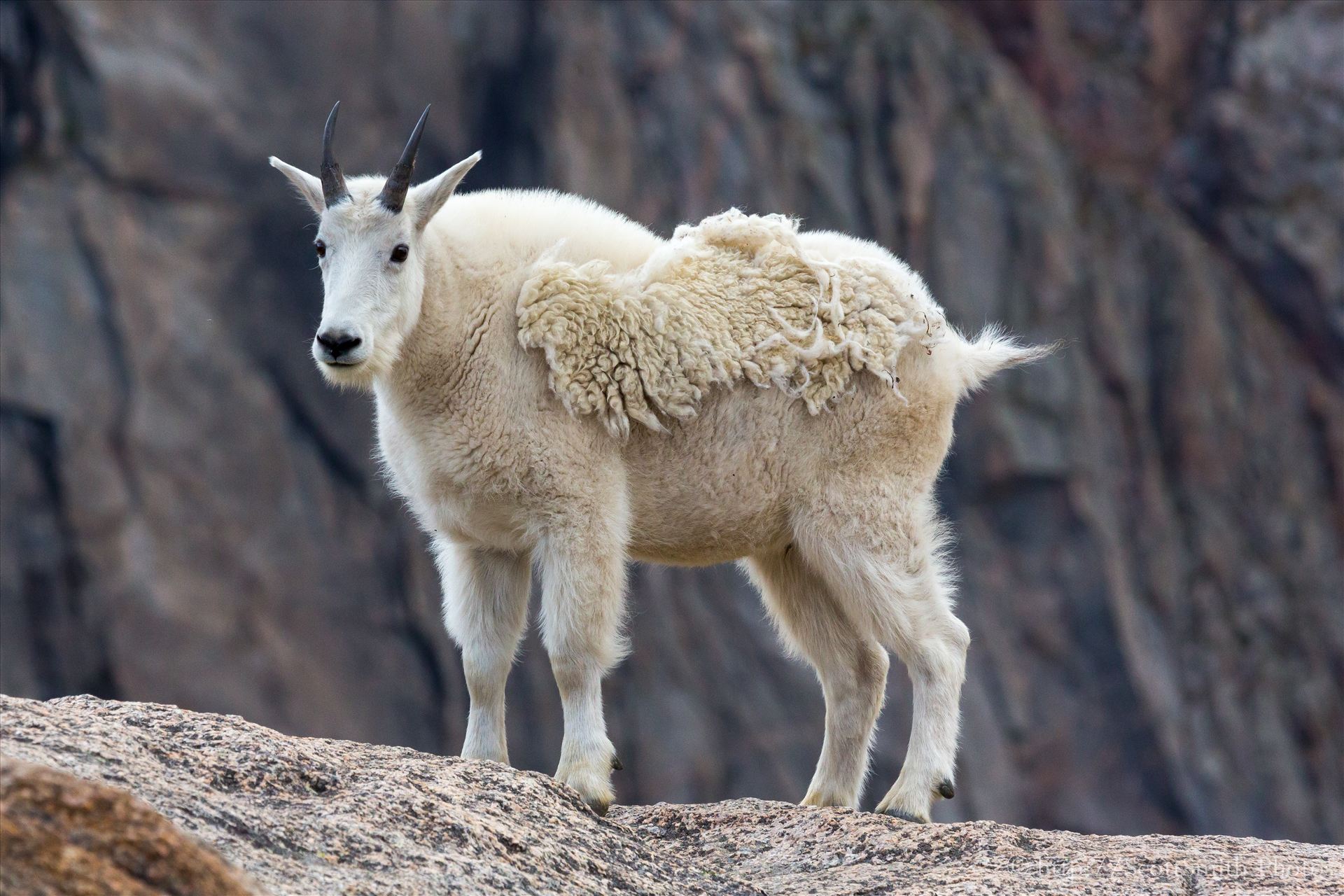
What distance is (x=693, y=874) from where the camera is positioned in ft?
14.4

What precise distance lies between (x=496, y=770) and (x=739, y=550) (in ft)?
5.46

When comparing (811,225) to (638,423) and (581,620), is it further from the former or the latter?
(581,620)

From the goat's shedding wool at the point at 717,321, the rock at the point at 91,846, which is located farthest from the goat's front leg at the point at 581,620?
the rock at the point at 91,846

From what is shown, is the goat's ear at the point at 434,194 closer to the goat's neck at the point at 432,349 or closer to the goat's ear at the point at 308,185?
the goat's neck at the point at 432,349

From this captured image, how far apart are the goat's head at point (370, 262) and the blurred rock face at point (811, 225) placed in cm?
913

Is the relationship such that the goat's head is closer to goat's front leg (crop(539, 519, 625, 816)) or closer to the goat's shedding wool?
the goat's shedding wool

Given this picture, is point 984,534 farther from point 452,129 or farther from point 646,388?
point 646,388

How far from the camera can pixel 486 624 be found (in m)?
5.63

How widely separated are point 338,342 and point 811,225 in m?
10.9

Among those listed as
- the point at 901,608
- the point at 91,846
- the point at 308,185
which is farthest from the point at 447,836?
the point at 308,185

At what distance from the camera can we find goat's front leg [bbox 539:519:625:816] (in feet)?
17.3

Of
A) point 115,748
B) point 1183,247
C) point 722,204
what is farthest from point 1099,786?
point 115,748

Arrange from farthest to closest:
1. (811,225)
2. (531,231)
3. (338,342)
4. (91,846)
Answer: (811,225) → (531,231) → (338,342) → (91,846)

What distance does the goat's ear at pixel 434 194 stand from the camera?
5465mm
